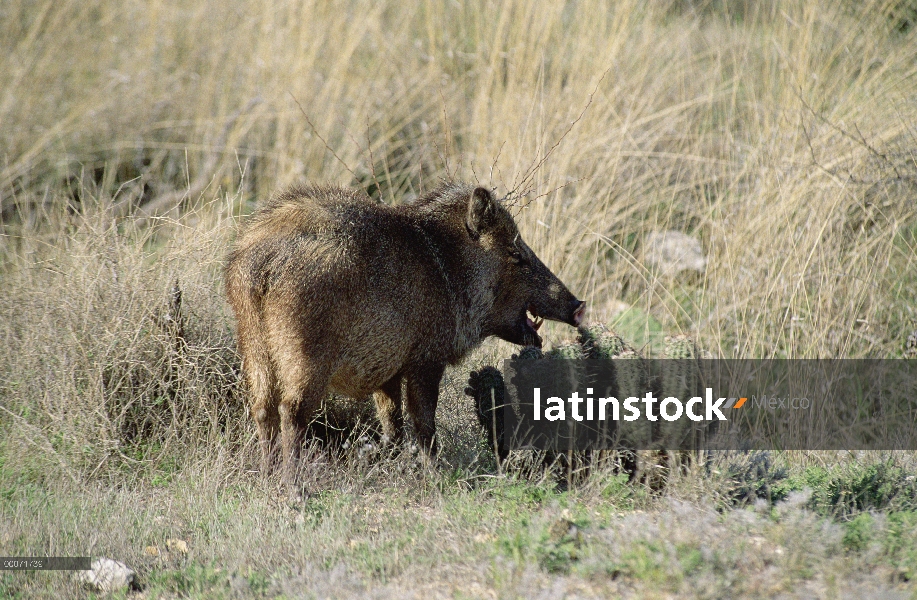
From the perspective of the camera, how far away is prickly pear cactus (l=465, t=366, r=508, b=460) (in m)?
4.60

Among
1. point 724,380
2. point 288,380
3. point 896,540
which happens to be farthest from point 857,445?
point 288,380

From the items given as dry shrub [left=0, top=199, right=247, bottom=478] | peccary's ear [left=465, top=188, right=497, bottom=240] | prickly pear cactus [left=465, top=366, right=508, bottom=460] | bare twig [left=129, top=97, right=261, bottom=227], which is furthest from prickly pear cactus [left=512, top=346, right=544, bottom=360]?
bare twig [left=129, top=97, right=261, bottom=227]

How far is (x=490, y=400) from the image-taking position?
4.60 meters

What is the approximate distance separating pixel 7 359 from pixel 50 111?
416cm

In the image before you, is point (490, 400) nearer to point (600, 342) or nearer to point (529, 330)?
point (529, 330)

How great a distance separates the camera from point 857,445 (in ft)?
18.2

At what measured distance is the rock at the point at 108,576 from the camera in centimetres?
354

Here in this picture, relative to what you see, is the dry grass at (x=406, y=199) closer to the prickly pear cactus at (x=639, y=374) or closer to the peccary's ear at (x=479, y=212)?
the prickly pear cactus at (x=639, y=374)

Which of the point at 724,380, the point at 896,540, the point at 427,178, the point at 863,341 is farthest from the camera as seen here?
the point at 427,178

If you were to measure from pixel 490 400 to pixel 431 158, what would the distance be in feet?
13.0

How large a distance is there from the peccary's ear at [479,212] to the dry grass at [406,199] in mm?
755

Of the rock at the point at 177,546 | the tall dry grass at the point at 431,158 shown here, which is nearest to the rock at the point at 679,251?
the tall dry grass at the point at 431,158

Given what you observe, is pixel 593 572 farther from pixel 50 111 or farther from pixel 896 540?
pixel 50 111

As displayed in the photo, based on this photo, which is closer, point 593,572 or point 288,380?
point 593,572
